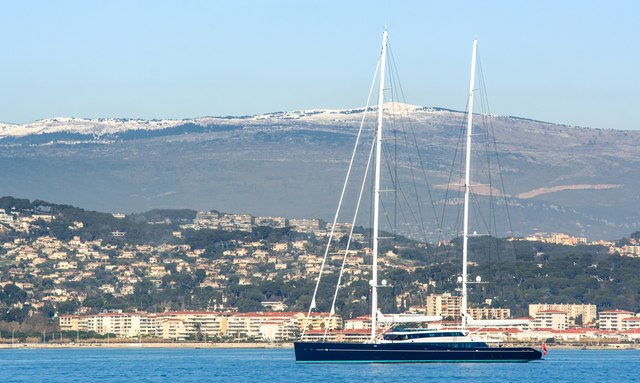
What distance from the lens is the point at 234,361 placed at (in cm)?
10744

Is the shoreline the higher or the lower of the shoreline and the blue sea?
the higher

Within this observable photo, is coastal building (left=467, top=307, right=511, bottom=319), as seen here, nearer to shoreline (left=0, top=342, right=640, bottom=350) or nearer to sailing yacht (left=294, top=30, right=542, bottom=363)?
shoreline (left=0, top=342, right=640, bottom=350)

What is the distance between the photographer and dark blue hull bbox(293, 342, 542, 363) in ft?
250

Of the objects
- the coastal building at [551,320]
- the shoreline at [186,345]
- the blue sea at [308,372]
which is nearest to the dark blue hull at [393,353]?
the blue sea at [308,372]

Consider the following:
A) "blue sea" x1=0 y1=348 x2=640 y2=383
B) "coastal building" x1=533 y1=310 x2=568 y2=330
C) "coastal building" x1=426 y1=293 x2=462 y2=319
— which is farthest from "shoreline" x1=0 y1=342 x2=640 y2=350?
"blue sea" x1=0 y1=348 x2=640 y2=383

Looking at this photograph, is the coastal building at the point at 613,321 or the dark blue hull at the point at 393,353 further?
the coastal building at the point at 613,321

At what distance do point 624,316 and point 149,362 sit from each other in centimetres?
10308

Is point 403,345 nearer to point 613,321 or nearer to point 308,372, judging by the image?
point 308,372

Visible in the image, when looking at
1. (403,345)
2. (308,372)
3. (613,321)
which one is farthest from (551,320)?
(403,345)

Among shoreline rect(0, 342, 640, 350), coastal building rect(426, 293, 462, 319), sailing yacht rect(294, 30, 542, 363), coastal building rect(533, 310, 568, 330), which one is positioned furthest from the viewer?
coastal building rect(533, 310, 568, 330)

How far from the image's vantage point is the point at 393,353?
251ft

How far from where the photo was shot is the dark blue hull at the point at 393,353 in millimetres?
76188

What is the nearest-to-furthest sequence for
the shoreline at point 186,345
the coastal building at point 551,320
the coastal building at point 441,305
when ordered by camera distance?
the shoreline at point 186,345, the coastal building at point 441,305, the coastal building at point 551,320

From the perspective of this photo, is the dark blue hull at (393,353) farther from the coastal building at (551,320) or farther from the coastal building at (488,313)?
the coastal building at (551,320)
